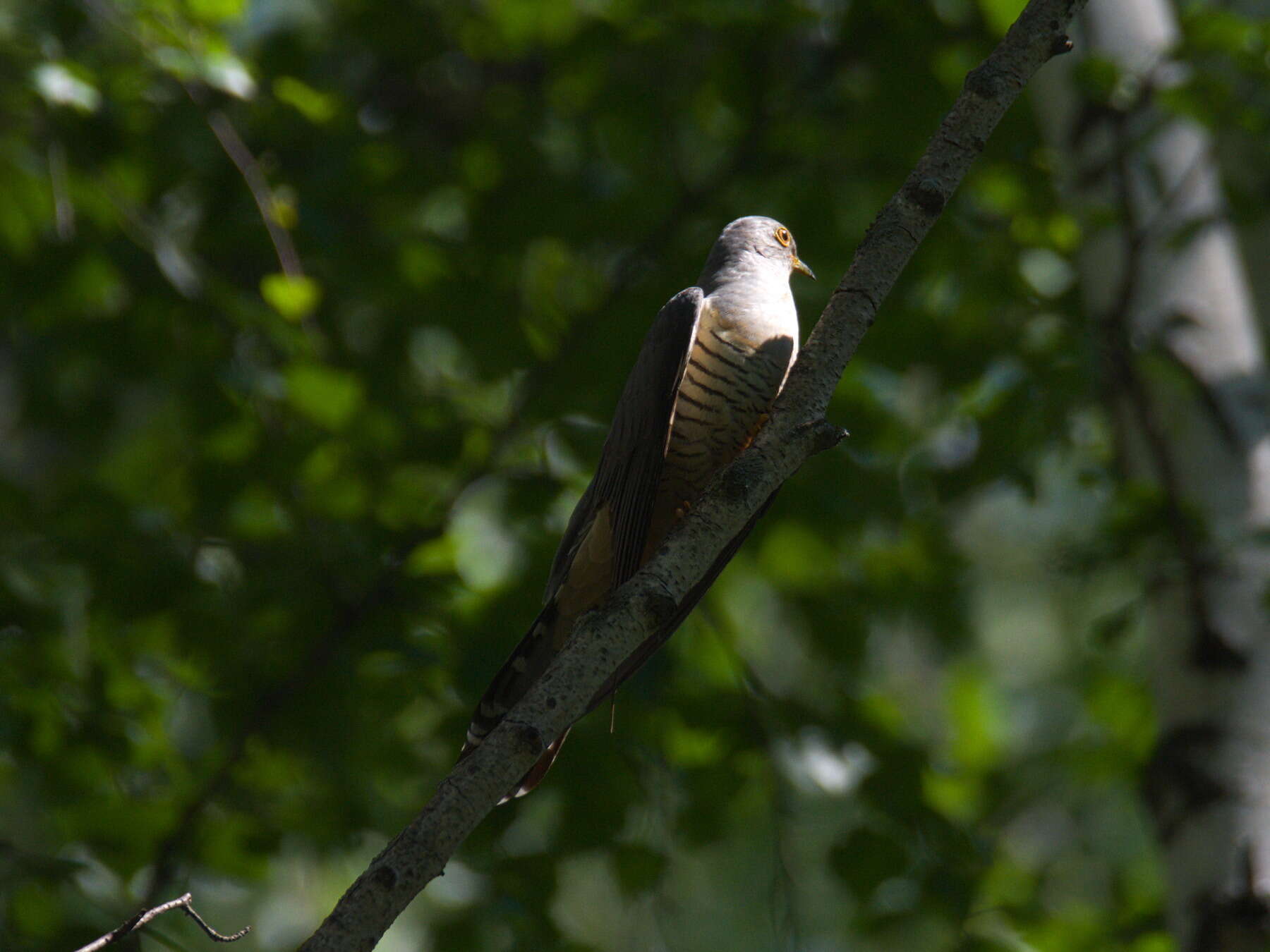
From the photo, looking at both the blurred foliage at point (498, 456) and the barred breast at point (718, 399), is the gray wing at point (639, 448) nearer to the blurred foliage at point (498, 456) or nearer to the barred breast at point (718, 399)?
the barred breast at point (718, 399)

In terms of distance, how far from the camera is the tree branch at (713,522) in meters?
1.60

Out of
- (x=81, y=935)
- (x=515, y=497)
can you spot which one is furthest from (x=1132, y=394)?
(x=81, y=935)

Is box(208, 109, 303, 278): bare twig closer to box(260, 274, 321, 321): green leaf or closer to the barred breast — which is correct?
box(260, 274, 321, 321): green leaf

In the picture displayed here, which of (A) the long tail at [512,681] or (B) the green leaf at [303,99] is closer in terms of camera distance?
(A) the long tail at [512,681]

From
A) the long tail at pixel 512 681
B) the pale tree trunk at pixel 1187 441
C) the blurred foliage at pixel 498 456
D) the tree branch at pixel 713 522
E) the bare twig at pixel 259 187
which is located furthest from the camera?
the bare twig at pixel 259 187

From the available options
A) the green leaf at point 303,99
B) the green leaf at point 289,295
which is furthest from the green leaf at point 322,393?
the green leaf at point 303,99

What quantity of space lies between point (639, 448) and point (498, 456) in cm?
128

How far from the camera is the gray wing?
301 centimetres

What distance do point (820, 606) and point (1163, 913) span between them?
5.51ft

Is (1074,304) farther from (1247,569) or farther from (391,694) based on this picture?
(391,694)

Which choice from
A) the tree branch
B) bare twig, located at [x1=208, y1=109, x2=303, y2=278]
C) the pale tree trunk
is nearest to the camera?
the tree branch

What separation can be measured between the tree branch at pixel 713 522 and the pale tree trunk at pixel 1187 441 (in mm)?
1782

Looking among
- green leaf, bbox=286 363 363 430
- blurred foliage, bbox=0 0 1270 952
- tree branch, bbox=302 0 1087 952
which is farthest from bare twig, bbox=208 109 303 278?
tree branch, bbox=302 0 1087 952

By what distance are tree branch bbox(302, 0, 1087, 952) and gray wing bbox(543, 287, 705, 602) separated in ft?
2.64
